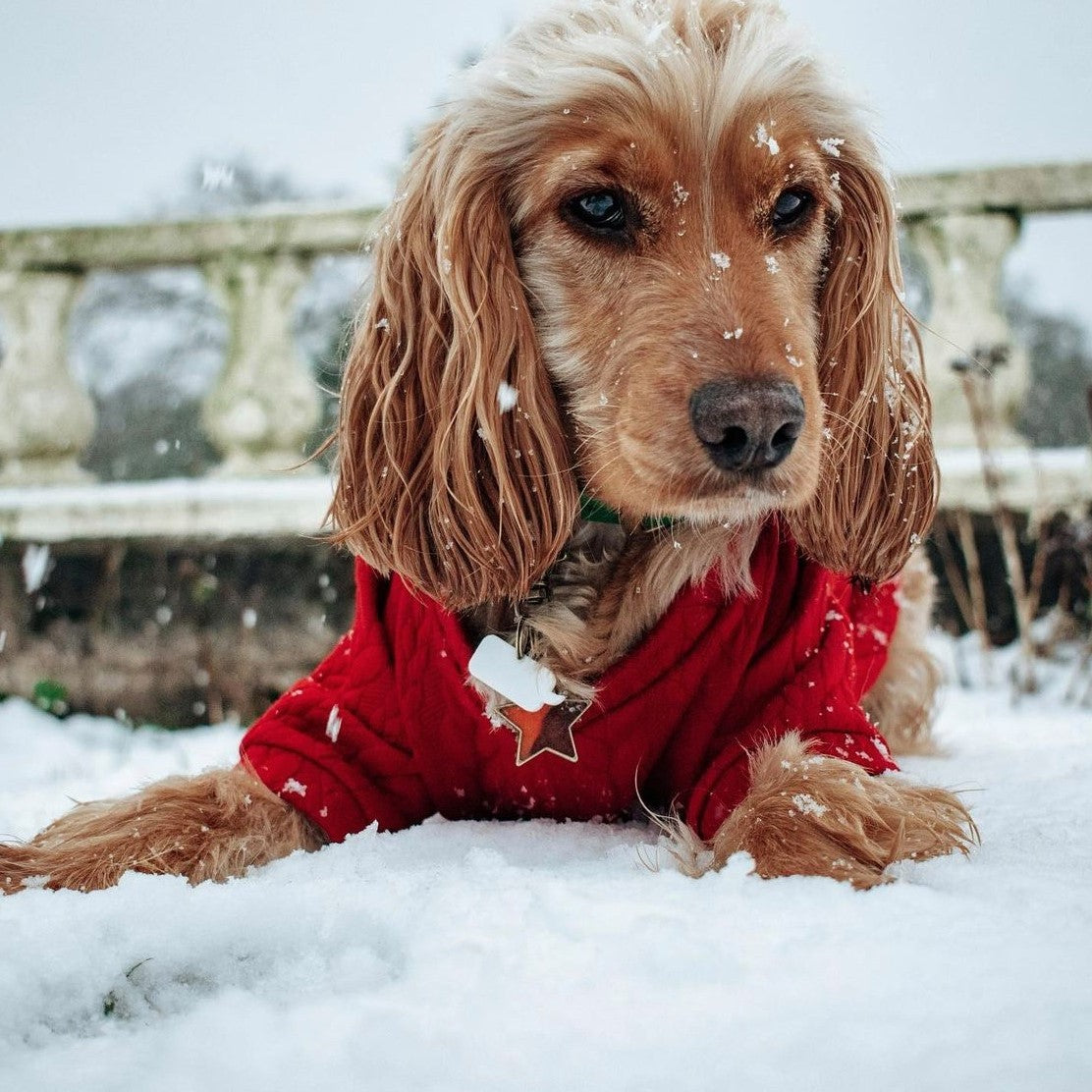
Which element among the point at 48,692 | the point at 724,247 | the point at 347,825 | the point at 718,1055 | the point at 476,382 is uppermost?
the point at 724,247

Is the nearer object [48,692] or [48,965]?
[48,965]

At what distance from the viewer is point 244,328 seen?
4.55 metres

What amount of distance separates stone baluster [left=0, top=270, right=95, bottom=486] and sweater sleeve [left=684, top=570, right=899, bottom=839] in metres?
3.61

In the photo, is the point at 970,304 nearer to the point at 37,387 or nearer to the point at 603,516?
the point at 603,516

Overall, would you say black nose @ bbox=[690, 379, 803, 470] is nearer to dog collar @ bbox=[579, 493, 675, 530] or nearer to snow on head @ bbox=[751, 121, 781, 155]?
dog collar @ bbox=[579, 493, 675, 530]

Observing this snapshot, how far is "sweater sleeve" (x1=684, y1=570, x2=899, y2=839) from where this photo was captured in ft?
5.89

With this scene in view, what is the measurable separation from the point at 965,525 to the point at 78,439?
3.56m

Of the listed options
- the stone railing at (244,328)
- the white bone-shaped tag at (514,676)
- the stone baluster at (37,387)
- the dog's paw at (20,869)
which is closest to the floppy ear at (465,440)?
the white bone-shaped tag at (514,676)

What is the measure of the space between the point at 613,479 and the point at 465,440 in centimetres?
30

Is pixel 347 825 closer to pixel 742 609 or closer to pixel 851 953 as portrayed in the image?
pixel 742 609

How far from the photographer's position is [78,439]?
4629mm

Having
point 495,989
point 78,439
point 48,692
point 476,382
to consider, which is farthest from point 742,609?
point 78,439

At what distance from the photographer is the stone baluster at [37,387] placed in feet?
14.8

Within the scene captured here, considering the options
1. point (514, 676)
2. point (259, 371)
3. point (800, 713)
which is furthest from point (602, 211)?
point (259, 371)
